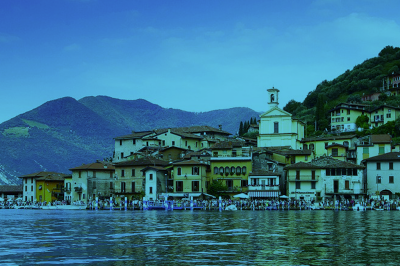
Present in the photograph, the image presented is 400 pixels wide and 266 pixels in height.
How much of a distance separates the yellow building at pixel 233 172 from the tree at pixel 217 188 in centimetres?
82

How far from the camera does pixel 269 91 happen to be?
10956 cm

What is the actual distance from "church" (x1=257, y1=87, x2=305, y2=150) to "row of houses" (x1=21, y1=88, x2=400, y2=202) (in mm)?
170

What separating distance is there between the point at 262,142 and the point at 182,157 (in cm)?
1590

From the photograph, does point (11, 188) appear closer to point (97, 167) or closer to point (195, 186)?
point (97, 167)

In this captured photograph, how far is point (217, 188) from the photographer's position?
277ft

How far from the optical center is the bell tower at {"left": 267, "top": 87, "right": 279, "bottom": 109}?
10875cm

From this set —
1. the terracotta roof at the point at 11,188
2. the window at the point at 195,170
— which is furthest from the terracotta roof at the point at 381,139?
the terracotta roof at the point at 11,188

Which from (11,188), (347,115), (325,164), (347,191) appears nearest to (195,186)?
(325,164)

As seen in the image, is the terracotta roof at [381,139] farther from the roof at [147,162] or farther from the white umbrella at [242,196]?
the roof at [147,162]

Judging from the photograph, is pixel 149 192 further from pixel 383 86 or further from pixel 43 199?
pixel 383 86

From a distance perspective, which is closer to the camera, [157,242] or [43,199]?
[157,242]

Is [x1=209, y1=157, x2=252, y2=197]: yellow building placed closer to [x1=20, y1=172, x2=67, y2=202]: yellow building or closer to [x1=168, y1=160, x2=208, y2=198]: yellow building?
[x1=168, y1=160, x2=208, y2=198]: yellow building

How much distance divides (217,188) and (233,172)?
10.9ft

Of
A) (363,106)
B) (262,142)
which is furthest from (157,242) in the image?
(363,106)
